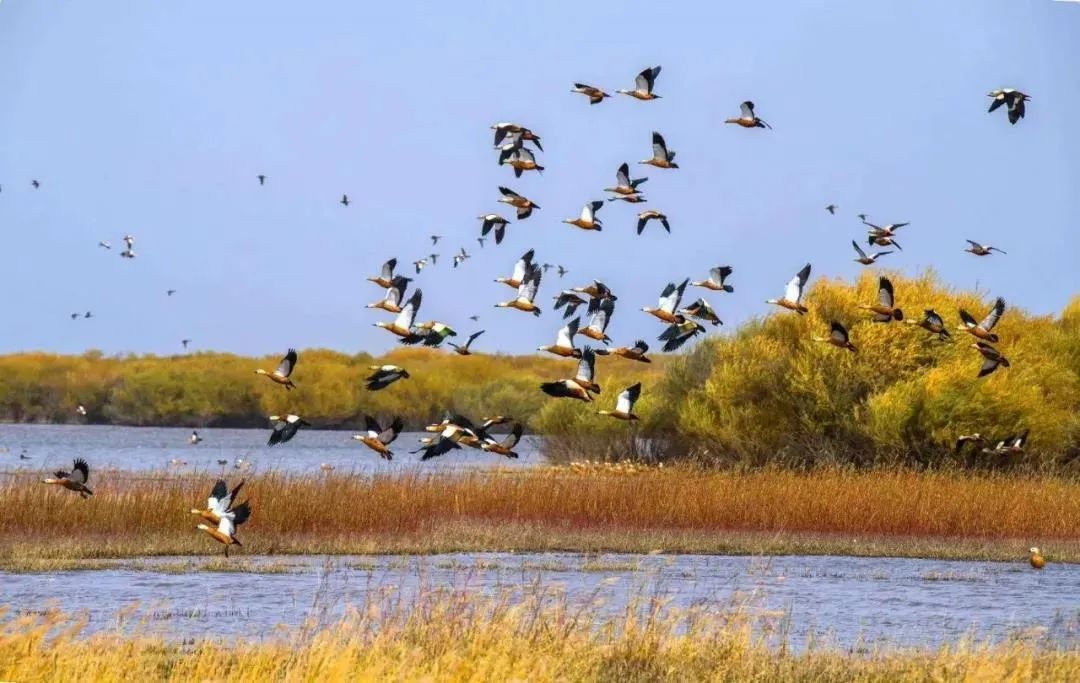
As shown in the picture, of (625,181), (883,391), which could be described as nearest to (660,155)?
(625,181)

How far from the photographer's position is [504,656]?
47.2ft

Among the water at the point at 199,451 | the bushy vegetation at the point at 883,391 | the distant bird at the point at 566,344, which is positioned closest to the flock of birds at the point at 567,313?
the distant bird at the point at 566,344

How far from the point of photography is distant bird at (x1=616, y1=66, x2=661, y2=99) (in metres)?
23.6

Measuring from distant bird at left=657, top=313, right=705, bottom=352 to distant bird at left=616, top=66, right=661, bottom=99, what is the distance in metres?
3.19

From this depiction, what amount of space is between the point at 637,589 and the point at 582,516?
10439 mm

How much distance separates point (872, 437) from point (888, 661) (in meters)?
31.1

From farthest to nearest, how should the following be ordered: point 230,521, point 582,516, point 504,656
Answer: point 582,516
point 230,521
point 504,656

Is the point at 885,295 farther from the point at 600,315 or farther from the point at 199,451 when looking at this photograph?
the point at 199,451

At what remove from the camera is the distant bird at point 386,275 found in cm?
2339

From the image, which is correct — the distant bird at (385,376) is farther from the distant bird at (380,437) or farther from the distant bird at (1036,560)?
the distant bird at (1036,560)

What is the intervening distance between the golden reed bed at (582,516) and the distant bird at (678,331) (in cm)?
923

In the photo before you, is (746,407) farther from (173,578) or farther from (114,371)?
(114,371)

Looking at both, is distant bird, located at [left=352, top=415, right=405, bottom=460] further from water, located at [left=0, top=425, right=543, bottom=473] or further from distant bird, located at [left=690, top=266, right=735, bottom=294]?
water, located at [left=0, top=425, right=543, bottom=473]

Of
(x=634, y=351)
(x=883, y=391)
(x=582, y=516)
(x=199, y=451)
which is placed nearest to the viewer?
(x=634, y=351)
